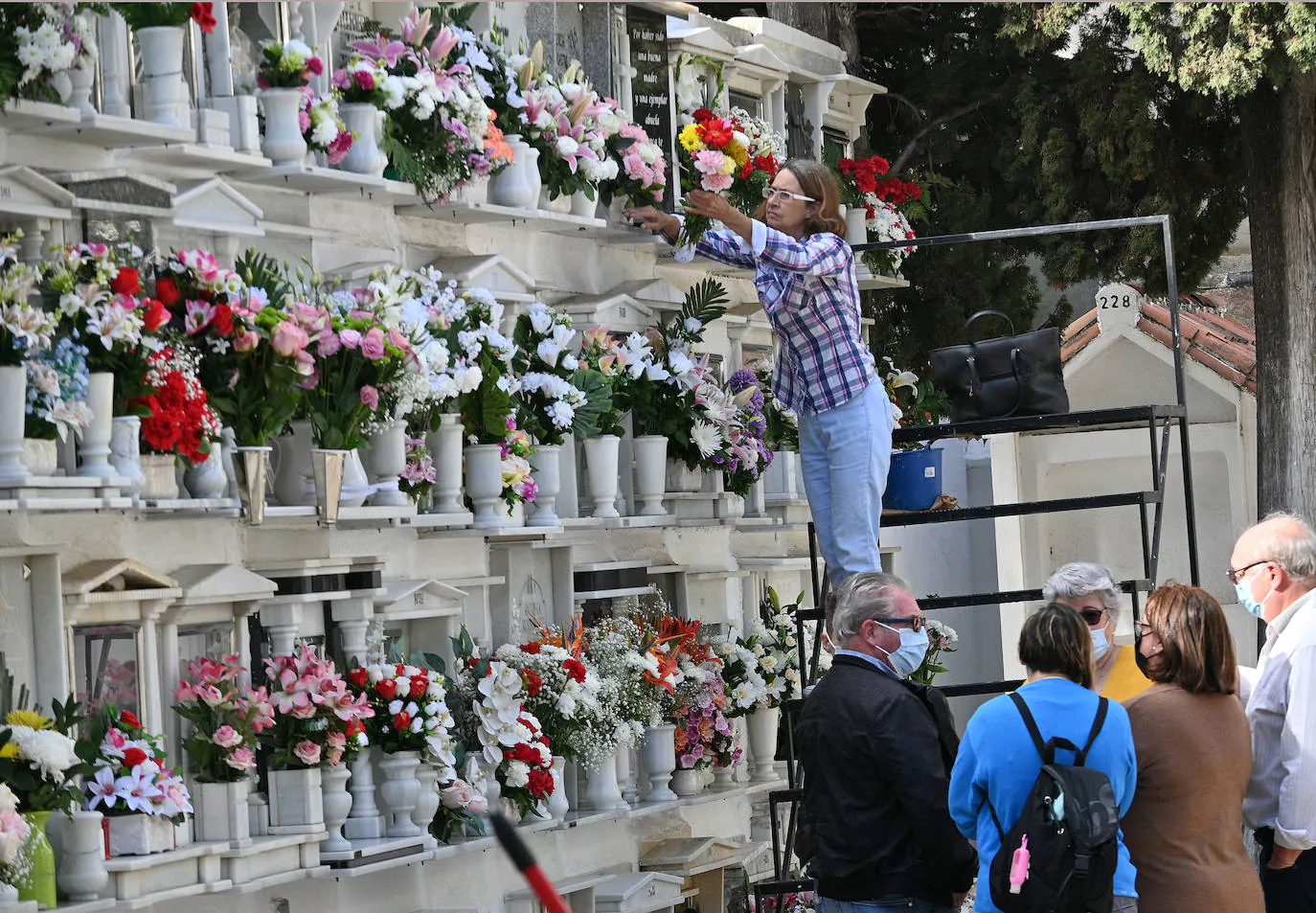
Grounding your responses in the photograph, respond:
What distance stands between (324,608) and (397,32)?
1.95 meters

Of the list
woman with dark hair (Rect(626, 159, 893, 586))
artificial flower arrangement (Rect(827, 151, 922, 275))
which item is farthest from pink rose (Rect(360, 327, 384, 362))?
artificial flower arrangement (Rect(827, 151, 922, 275))

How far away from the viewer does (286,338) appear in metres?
Answer: 5.20

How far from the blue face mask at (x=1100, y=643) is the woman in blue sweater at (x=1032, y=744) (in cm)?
→ 69

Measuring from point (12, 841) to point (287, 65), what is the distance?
2.35m

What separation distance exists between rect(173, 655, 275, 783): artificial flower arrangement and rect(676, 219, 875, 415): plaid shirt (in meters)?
2.20

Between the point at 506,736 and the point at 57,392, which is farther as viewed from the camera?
the point at 506,736

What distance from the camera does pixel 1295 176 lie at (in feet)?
30.7

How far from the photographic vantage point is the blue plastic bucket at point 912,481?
24.8ft

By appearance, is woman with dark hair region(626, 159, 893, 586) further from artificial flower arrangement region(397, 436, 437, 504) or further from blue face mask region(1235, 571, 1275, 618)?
blue face mask region(1235, 571, 1275, 618)

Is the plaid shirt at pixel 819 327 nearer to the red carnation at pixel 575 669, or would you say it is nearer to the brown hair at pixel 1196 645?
the red carnation at pixel 575 669

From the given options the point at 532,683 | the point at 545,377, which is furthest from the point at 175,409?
the point at 532,683

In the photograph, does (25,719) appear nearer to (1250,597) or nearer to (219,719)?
(219,719)

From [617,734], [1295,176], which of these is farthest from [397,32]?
[1295,176]

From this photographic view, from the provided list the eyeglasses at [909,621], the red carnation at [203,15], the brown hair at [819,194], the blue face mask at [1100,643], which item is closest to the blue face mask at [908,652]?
the eyeglasses at [909,621]
